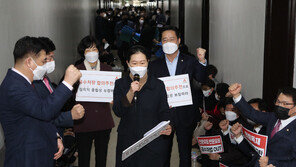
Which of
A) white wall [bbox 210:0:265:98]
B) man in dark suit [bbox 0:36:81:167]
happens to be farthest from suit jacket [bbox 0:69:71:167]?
white wall [bbox 210:0:265:98]

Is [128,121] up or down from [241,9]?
down

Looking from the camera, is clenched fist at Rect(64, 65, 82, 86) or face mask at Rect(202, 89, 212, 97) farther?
face mask at Rect(202, 89, 212, 97)

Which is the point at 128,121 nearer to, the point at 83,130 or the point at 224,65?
the point at 83,130

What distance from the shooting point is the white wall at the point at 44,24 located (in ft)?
11.3

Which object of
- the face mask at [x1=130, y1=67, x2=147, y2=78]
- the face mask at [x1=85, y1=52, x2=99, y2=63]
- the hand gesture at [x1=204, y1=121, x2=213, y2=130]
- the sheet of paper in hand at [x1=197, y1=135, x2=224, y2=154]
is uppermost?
the face mask at [x1=85, y1=52, x2=99, y2=63]

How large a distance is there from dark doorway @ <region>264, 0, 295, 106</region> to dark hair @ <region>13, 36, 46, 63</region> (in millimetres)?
2011

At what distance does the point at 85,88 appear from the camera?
3.23 m

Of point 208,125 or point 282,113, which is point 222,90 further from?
point 282,113

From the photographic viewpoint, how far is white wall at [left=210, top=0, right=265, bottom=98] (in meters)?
3.61

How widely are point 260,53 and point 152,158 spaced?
171 cm

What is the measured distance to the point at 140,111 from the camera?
2.54 metres

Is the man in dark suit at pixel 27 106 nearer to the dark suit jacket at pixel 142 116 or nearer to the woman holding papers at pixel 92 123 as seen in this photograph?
the dark suit jacket at pixel 142 116

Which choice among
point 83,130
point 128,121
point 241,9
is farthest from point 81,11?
point 128,121

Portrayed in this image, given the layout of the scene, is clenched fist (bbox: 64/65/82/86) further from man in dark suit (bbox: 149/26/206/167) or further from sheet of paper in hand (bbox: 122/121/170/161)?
man in dark suit (bbox: 149/26/206/167)
